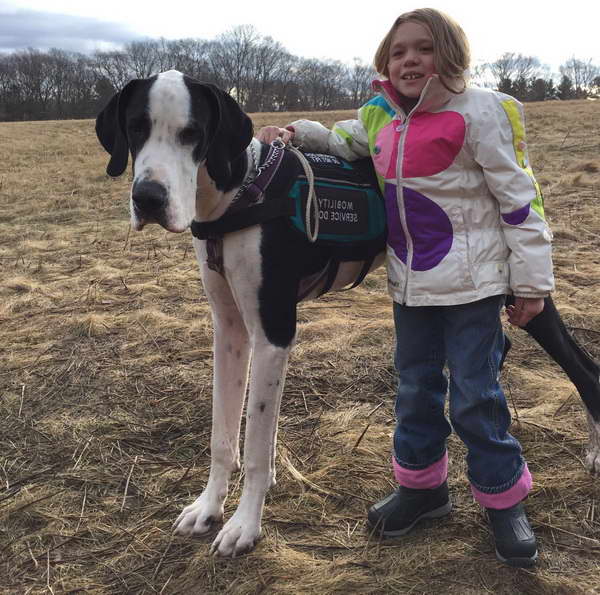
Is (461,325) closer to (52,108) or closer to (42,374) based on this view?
(42,374)

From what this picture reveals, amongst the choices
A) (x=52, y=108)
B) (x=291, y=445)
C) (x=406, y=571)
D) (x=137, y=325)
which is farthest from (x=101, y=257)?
(x=52, y=108)

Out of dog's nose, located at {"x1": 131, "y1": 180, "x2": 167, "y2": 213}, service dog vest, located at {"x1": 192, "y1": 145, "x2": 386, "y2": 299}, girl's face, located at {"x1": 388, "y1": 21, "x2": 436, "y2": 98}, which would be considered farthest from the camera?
service dog vest, located at {"x1": 192, "y1": 145, "x2": 386, "y2": 299}

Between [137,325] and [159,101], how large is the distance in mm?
3035

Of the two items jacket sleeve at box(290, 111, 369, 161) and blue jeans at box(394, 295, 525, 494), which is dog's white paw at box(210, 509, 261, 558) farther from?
jacket sleeve at box(290, 111, 369, 161)

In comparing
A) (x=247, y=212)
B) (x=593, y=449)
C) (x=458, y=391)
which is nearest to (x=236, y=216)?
(x=247, y=212)

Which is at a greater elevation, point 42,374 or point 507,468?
point 507,468

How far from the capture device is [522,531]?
2.46 meters

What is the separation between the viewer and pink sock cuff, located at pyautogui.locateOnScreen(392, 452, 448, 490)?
2.73 metres

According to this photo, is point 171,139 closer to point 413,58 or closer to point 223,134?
point 223,134

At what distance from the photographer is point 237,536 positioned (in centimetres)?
261

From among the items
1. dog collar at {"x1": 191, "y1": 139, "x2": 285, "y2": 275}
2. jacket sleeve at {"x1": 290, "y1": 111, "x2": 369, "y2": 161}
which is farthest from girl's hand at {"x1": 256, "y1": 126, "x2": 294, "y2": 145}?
dog collar at {"x1": 191, "y1": 139, "x2": 285, "y2": 275}

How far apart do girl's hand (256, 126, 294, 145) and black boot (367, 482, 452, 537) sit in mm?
1734

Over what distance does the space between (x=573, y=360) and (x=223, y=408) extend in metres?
1.66

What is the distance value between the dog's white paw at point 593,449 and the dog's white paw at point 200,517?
5.90ft
